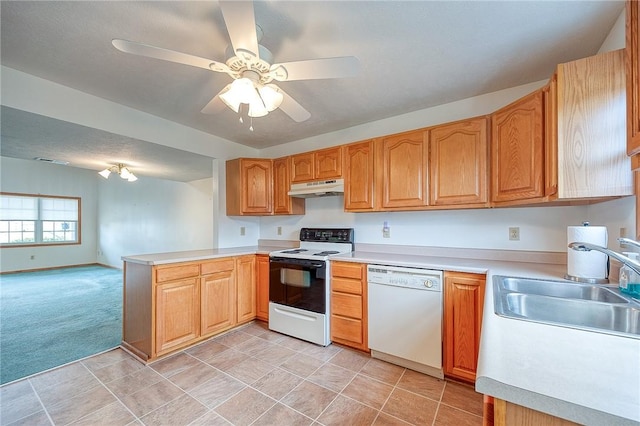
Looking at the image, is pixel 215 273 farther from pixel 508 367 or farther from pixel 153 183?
pixel 153 183

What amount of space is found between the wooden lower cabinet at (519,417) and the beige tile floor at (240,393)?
1.34m

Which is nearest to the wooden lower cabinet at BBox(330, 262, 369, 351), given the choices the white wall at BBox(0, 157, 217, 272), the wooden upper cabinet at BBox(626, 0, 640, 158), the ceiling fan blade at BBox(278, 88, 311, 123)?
the ceiling fan blade at BBox(278, 88, 311, 123)

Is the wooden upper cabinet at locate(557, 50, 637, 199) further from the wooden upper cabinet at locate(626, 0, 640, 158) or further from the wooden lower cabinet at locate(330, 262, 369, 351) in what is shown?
the wooden lower cabinet at locate(330, 262, 369, 351)

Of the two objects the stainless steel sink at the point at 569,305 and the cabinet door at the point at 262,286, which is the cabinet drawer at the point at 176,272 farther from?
the stainless steel sink at the point at 569,305

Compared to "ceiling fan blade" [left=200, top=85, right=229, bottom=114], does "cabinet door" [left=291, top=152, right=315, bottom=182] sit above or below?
below

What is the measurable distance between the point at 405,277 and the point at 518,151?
1.25 meters

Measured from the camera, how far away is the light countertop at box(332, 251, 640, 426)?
51cm

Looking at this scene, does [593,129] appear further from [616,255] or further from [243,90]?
[243,90]

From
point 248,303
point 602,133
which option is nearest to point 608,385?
point 602,133

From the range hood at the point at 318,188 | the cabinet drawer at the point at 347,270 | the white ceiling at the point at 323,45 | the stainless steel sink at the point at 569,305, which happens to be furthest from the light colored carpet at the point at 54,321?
the stainless steel sink at the point at 569,305

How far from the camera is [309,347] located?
257 centimetres

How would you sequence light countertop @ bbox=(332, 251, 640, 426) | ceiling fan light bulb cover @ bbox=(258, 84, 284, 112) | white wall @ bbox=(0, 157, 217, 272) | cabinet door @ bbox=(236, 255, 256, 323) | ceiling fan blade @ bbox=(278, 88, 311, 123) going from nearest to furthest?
light countertop @ bbox=(332, 251, 640, 426), ceiling fan light bulb cover @ bbox=(258, 84, 284, 112), ceiling fan blade @ bbox=(278, 88, 311, 123), cabinet door @ bbox=(236, 255, 256, 323), white wall @ bbox=(0, 157, 217, 272)

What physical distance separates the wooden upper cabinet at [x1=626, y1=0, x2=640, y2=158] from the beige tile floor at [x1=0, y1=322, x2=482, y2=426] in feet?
5.64

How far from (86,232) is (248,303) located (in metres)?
7.63
